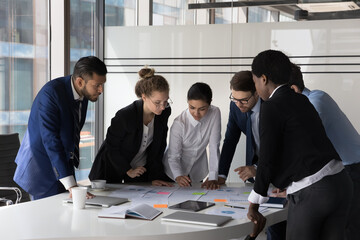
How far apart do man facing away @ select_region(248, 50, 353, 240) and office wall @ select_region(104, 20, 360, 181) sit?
286cm

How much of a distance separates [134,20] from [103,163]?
9.89 feet

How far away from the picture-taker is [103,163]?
11.6 ft

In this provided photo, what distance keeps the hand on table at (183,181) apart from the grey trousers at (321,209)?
1.15 m

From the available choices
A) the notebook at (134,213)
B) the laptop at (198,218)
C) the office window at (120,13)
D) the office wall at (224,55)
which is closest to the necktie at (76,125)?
the notebook at (134,213)

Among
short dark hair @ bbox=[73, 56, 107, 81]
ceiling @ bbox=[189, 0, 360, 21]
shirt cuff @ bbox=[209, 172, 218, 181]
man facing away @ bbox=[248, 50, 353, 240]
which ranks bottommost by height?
shirt cuff @ bbox=[209, 172, 218, 181]

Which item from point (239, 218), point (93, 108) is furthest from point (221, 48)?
point (239, 218)

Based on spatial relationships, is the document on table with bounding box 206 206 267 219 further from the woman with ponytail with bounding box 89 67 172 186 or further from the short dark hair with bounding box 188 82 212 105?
the short dark hair with bounding box 188 82 212 105

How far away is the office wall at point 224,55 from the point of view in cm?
502

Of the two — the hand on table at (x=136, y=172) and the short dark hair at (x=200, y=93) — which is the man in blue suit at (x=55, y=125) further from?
the short dark hair at (x=200, y=93)

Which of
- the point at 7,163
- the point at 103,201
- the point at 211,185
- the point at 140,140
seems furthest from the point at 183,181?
the point at 7,163

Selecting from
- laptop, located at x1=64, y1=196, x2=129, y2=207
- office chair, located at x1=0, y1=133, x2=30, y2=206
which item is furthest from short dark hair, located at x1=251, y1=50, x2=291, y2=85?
office chair, located at x1=0, y1=133, x2=30, y2=206

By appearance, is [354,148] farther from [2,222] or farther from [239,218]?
[2,222]

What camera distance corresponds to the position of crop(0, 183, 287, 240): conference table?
7.26 feet

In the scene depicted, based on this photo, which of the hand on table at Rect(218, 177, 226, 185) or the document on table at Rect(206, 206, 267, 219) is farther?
the hand on table at Rect(218, 177, 226, 185)
